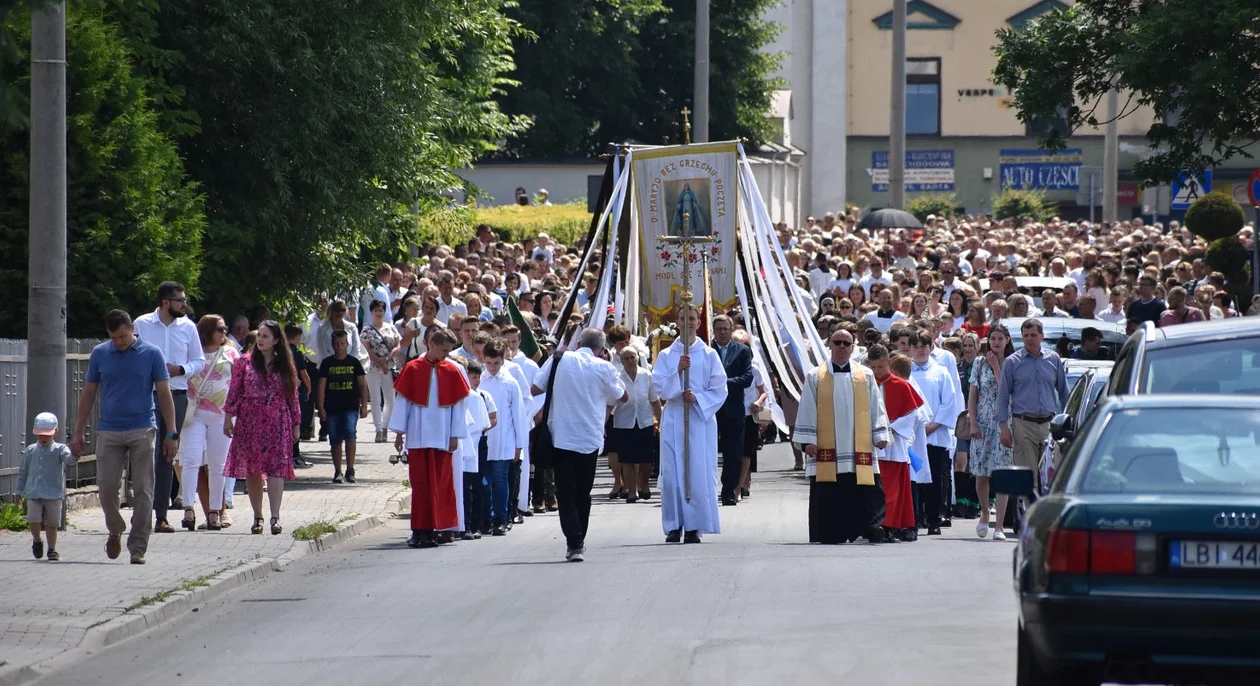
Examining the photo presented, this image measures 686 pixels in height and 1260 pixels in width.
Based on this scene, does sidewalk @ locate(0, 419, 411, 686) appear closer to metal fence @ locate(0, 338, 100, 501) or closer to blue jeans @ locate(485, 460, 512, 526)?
metal fence @ locate(0, 338, 100, 501)

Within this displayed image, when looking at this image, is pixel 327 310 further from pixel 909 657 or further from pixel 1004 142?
pixel 1004 142

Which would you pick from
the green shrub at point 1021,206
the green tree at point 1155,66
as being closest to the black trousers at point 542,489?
the green tree at point 1155,66

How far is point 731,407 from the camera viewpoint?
64.2 ft

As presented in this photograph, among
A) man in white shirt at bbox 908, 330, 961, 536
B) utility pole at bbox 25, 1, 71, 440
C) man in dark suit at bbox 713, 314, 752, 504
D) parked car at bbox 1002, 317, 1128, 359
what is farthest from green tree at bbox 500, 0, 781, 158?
utility pole at bbox 25, 1, 71, 440

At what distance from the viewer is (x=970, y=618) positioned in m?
11.0

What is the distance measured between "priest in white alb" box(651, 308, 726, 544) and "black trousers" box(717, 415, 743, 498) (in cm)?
281

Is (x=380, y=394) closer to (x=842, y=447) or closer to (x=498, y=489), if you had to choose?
(x=498, y=489)

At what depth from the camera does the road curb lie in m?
9.88

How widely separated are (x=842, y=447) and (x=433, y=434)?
320 centimetres

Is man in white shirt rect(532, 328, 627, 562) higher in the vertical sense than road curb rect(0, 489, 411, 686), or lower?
higher

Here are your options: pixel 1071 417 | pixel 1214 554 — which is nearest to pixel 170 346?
pixel 1071 417

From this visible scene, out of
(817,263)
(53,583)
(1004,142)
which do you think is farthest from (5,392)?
(1004,142)

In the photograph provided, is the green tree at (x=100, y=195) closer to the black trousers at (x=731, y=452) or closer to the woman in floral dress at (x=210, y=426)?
the woman in floral dress at (x=210, y=426)

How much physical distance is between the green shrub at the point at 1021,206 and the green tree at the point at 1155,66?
4360cm
